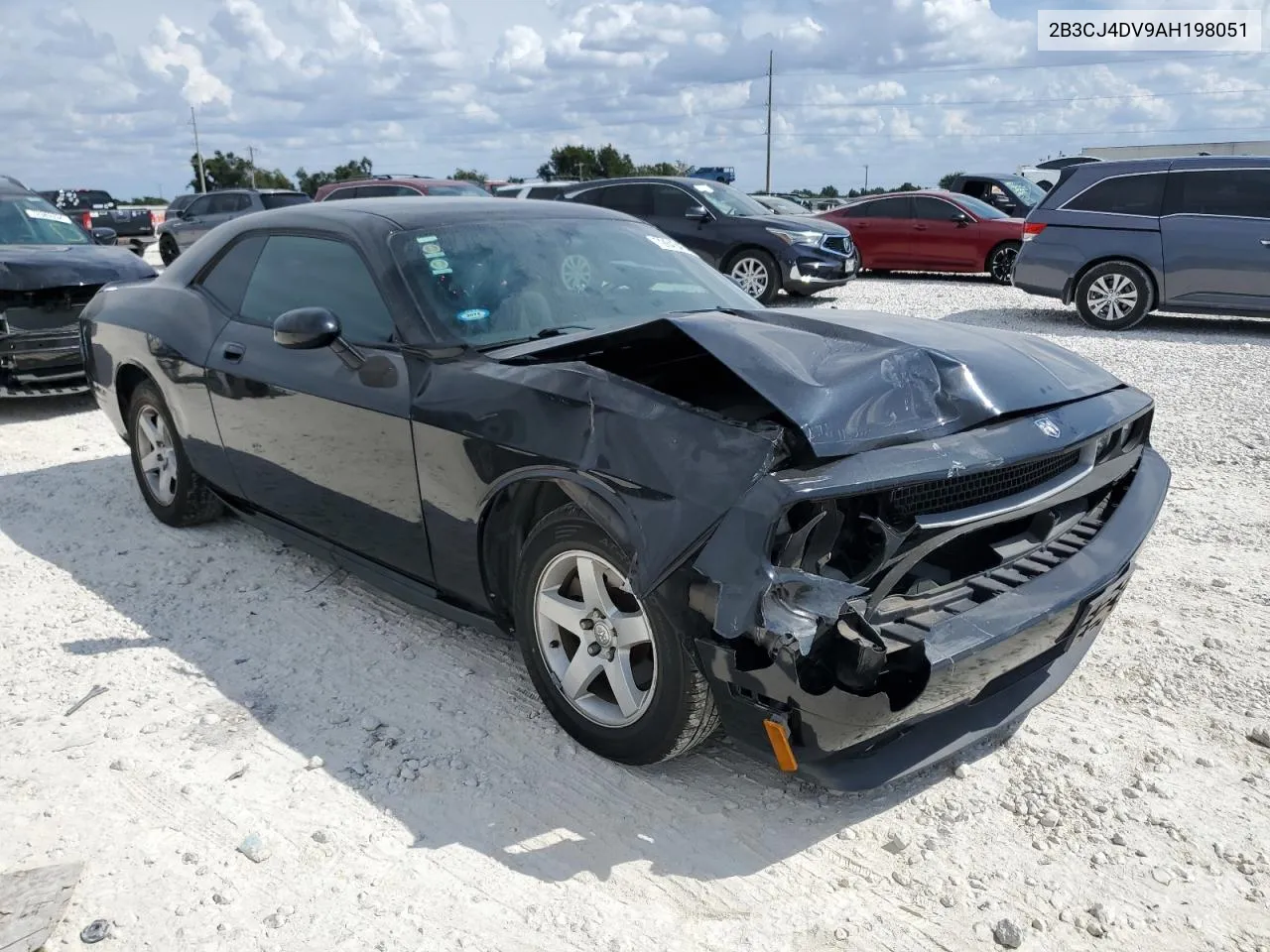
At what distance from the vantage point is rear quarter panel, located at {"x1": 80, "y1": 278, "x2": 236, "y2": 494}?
14.8 ft

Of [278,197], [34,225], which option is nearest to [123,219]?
[278,197]

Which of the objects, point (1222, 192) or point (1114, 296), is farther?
point (1114, 296)

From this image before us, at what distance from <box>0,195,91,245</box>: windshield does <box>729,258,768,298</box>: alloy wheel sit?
24.2ft

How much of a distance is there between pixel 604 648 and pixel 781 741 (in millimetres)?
671

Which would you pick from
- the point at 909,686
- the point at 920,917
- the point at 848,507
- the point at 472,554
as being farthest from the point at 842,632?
the point at 472,554

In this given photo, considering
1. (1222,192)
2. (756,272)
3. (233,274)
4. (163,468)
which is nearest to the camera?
(233,274)

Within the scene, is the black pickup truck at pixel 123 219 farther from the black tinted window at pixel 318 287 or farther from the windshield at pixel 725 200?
the black tinted window at pixel 318 287

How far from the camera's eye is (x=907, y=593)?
2.62m

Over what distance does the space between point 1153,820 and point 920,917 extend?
Answer: 0.79 m

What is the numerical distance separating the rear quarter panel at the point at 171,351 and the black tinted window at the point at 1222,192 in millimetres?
9568

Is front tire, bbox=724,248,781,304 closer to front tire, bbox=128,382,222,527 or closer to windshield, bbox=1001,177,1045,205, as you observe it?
windshield, bbox=1001,177,1045,205

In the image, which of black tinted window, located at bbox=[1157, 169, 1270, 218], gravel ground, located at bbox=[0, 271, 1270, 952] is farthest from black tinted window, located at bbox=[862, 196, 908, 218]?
gravel ground, located at bbox=[0, 271, 1270, 952]

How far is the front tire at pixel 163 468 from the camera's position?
4.93m

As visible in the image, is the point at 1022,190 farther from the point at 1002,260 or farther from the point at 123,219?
the point at 123,219
